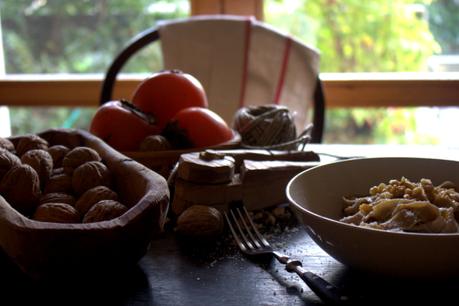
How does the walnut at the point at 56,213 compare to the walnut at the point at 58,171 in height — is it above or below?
below

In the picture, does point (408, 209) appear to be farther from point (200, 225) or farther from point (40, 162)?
point (40, 162)

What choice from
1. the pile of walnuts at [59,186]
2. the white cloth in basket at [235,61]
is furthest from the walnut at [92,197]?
the white cloth in basket at [235,61]

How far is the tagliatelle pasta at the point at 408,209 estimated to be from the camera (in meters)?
0.55

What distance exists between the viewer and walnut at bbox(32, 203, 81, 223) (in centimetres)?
58

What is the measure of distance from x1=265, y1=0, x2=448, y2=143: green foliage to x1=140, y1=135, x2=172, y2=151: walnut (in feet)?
4.05

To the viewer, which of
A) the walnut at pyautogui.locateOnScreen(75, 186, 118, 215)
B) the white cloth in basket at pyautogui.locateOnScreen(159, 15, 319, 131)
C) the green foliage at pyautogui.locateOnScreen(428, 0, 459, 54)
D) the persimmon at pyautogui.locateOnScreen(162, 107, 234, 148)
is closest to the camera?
the walnut at pyautogui.locateOnScreen(75, 186, 118, 215)

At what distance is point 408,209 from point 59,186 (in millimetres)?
386

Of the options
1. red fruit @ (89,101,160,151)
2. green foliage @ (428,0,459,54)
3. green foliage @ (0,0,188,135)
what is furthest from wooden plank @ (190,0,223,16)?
red fruit @ (89,101,160,151)

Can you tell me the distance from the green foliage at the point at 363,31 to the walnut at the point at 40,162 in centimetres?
139

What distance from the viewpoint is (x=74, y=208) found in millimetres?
615

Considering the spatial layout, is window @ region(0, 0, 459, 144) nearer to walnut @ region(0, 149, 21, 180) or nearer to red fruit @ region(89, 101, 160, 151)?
red fruit @ region(89, 101, 160, 151)

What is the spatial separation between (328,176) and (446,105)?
3.92 ft

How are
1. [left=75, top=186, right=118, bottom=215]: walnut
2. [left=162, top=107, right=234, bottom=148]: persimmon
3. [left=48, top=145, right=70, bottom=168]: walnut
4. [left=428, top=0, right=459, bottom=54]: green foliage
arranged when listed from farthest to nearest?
[left=428, top=0, right=459, bottom=54]: green foliage → [left=162, top=107, right=234, bottom=148]: persimmon → [left=48, top=145, right=70, bottom=168]: walnut → [left=75, top=186, right=118, bottom=215]: walnut

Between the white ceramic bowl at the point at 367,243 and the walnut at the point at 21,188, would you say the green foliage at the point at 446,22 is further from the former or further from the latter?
the walnut at the point at 21,188
